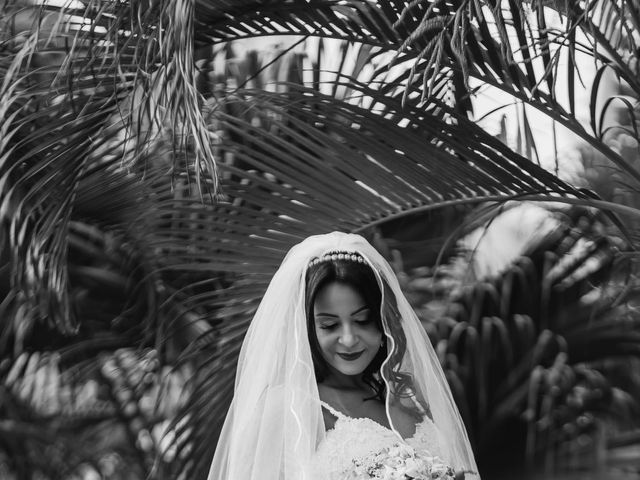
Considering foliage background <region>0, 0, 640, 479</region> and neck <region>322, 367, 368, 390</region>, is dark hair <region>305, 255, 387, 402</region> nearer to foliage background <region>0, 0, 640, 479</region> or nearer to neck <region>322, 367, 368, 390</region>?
neck <region>322, 367, 368, 390</region>

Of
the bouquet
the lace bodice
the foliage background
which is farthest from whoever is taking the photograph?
the foliage background

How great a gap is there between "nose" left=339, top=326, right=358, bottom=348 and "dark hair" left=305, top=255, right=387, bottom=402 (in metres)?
0.10

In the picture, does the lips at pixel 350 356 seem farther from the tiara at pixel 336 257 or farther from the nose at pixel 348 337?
the tiara at pixel 336 257

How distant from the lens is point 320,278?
9.75 ft

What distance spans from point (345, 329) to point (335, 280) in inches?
6.0

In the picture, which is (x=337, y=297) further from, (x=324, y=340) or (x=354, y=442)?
(x=354, y=442)

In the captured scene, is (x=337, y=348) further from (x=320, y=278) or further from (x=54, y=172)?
(x=54, y=172)

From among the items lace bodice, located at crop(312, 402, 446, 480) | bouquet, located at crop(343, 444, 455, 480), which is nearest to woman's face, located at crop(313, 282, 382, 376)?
lace bodice, located at crop(312, 402, 446, 480)

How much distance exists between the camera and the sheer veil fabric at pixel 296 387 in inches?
110

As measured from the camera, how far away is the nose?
9.39ft

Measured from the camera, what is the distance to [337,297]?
2939mm

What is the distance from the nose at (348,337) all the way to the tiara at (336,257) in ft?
0.72

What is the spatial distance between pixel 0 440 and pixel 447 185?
273cm

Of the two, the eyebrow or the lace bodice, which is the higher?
the eyebrow
